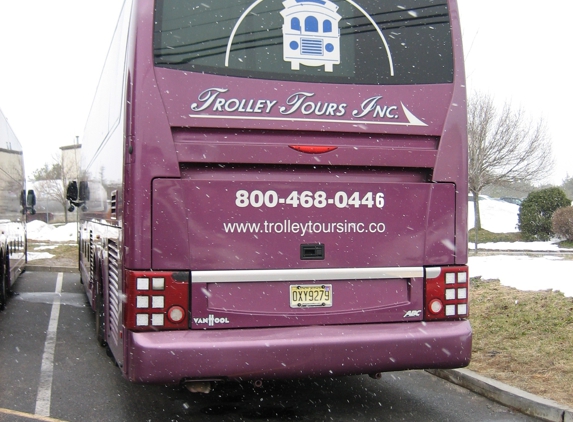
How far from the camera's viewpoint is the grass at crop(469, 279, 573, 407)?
6156mm

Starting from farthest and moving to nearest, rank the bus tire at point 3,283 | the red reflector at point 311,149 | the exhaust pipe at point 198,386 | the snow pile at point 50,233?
the snow pile at point 50,233
the bus tire at point 3,283
the red reflector at point 311,149
the exhaust pipe at point 198,386

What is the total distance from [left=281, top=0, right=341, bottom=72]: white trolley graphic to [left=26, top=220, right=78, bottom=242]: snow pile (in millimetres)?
29323

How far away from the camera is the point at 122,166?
5.00m

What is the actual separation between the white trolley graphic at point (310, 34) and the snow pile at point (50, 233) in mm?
29323

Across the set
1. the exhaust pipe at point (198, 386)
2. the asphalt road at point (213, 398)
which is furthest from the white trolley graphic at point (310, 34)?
the asphalt road at point (213, 398)

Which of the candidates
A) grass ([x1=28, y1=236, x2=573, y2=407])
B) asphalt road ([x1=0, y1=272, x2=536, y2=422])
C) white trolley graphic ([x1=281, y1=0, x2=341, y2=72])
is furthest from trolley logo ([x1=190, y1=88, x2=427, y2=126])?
grass ([x1=28, y1=236, x2=573, y2=407])

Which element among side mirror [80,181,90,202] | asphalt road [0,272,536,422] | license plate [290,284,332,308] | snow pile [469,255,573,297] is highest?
side mirror [80,181,90,202]

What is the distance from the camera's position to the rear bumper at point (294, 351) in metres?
4.63

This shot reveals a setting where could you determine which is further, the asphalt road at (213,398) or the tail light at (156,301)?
the asphalt road at (213,398)

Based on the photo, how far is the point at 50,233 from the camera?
35750mm

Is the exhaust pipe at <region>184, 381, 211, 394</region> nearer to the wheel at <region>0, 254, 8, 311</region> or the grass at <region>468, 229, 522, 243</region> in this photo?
the wheel at <region>0, 254, 8, 311</region>

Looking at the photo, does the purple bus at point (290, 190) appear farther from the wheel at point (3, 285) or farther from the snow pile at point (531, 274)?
the wheel at point (3, 285)

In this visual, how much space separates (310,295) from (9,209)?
8.08 m

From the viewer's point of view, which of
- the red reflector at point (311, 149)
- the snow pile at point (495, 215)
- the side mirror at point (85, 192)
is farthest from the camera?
the snow pile at point (495, 215)
